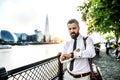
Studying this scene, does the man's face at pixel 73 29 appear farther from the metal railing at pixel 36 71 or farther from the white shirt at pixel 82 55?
the metal railing at pixel 36 71

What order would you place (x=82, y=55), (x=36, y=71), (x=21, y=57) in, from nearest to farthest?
(x=82, y=55) < (x=36, y=71) < (x=21, y=57)

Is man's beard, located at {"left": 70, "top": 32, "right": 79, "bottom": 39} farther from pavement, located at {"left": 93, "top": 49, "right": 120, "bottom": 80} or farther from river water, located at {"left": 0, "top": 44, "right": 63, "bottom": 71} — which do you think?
pavement, located at {"left": 93, "top": 49, "right": 120, "bottom": 80}

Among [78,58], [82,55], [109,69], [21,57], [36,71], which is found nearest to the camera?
[82,55]

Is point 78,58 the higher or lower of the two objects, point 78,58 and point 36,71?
the higher

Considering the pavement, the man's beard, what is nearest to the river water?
the man's beard

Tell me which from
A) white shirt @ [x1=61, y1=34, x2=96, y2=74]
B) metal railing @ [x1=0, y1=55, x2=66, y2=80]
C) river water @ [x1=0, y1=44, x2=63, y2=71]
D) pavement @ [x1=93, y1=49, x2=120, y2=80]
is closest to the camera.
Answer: white shirt @ [x1=61, y1=34, x2=96, y2=74]

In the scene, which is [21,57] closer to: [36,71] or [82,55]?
[36,71]

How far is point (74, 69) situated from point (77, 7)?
1655cm

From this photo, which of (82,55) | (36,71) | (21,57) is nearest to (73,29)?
A: (82,55)

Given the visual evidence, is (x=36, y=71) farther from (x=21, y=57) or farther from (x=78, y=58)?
(x=21, y=57)

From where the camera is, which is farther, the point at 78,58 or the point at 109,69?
the point at 109,69

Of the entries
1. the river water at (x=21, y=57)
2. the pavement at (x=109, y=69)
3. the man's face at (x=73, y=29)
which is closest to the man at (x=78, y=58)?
the man's face at (x=73, y=29)

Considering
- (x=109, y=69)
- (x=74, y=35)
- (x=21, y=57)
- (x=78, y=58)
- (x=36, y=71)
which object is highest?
(x=74, y=35)

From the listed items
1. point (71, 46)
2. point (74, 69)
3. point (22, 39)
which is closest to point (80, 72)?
point (74, 69)
